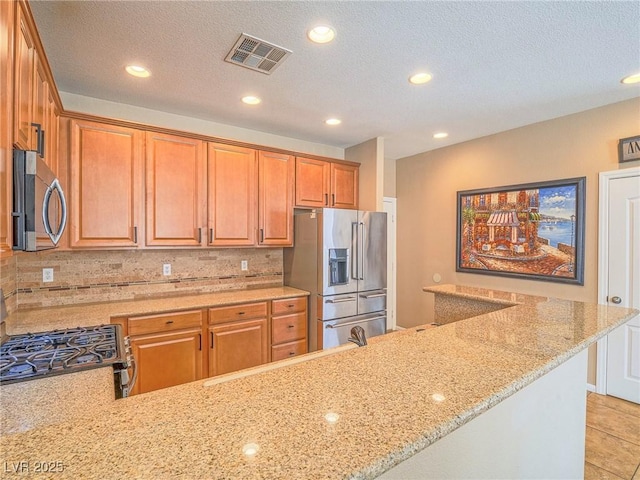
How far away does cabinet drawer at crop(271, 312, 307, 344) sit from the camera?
3148mm

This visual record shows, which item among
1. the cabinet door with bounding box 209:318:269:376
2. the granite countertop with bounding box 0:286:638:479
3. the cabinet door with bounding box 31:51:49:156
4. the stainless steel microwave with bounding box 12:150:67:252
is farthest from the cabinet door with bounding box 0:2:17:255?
the cabinet door with bounding box 209:318:269:376

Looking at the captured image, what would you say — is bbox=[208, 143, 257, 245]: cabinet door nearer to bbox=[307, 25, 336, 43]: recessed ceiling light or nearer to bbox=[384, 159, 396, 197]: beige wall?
bbox=[307, 25, 336, 43]: recessed ceiling light

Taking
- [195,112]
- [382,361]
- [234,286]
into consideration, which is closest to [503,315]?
[382,361]

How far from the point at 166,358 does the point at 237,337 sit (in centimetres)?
59

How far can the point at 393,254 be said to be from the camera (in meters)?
4.93

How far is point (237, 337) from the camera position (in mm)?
2926

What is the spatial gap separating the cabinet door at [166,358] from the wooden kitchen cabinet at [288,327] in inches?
28.0

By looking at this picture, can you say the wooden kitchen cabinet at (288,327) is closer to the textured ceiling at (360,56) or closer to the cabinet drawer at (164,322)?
the cabinet drawer at (164,322)

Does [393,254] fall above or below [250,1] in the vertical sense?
below

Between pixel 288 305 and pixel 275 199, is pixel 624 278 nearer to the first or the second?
pixel 288 305

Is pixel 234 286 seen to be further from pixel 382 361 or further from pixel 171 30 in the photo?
pixel 382 361

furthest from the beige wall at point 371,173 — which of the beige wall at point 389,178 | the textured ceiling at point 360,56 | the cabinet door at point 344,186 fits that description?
the beige wall at point 389,178

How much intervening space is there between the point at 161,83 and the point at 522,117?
3.31m

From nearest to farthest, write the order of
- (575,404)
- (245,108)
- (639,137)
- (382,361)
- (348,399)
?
1. (348,399)
2. (382,361)
3. (575,404)
4. (639,137)
5. (245,108)
